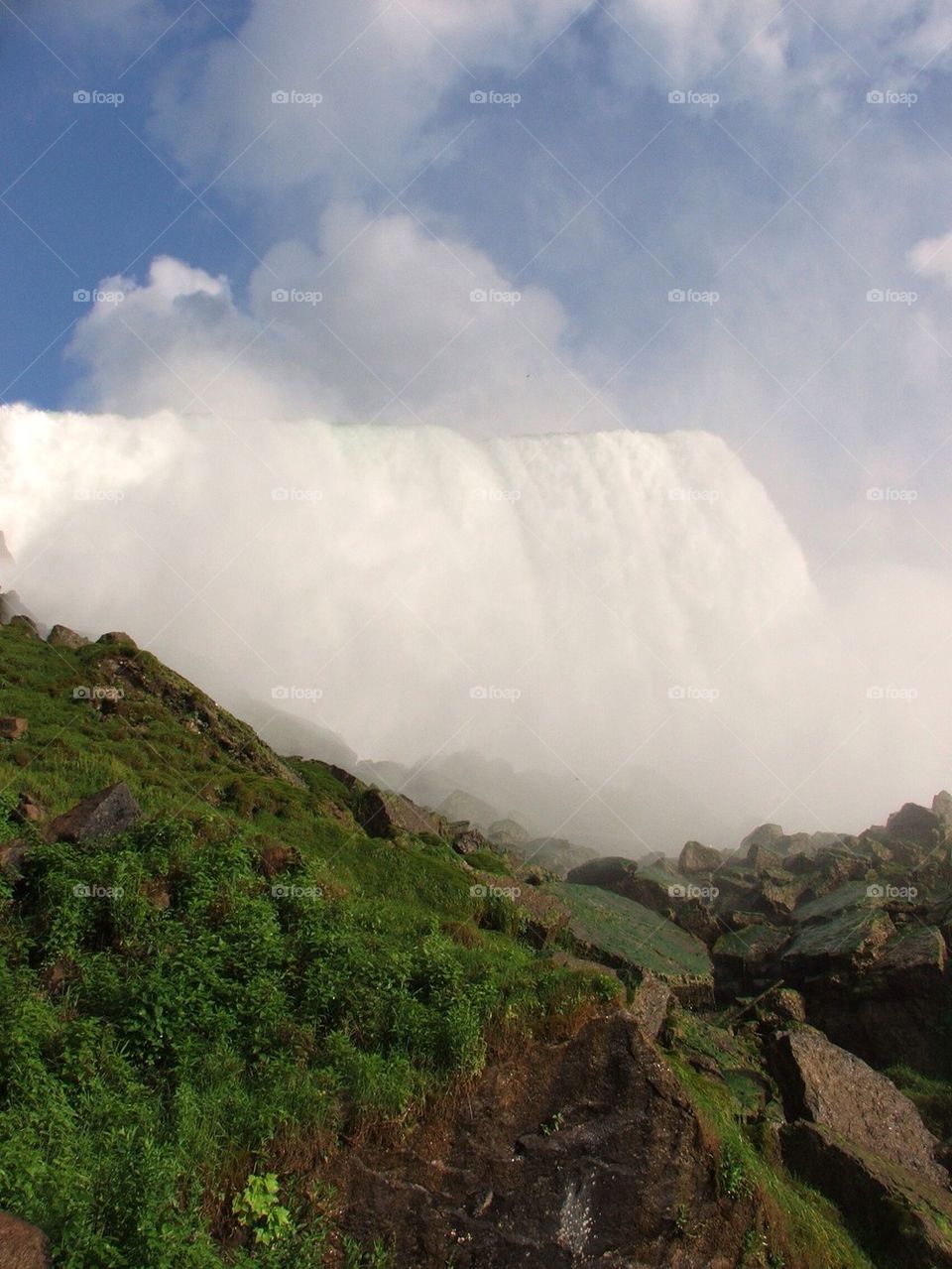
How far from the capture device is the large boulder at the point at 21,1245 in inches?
240

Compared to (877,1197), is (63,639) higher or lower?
lower

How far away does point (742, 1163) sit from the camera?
9.57 meters

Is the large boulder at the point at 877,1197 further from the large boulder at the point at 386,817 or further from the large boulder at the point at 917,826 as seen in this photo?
the large boulder at the point at 917,826

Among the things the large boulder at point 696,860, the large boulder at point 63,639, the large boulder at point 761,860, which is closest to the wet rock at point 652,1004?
the large boulder at point 63,639

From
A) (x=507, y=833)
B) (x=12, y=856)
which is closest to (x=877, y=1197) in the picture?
(x=12, y=856)

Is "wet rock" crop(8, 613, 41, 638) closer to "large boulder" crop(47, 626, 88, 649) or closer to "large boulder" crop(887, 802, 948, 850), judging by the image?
"large boulder" crop(47, 626, 88, 649)

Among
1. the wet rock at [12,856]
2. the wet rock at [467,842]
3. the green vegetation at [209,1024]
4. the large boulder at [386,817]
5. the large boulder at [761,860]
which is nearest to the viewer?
the green vegetation at [209,1024]

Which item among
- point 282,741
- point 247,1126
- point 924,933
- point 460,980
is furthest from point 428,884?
point 282,741

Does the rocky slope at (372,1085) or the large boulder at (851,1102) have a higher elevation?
the large boulder at (851,1102)

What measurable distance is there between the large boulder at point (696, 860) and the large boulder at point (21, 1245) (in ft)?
129

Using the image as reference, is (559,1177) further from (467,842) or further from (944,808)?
(944,808)

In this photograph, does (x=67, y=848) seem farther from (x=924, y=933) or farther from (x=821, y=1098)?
(x=924, y=933)

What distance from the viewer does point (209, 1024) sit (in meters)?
10.2

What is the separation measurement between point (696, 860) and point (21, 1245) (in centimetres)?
4106
